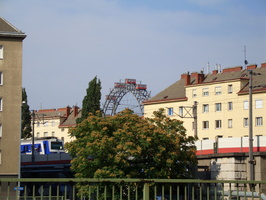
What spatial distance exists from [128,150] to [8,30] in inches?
853

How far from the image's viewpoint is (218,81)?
A: 94688 mm

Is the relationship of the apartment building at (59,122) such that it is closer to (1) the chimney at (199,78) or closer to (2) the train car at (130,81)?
(2) the train car at (130,81)

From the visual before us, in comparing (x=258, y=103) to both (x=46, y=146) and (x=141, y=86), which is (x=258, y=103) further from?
(x=141, y=86)

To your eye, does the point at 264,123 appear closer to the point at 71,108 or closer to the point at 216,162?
→ the point at 216,162

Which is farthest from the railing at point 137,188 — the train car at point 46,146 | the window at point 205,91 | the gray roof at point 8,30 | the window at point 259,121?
the window at point 205,91

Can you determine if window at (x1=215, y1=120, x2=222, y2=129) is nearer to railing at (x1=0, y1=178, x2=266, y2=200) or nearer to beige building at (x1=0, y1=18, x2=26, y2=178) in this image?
beige building at (x1=0, y1=18, x2=26, y2=178)

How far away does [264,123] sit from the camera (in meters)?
85.2

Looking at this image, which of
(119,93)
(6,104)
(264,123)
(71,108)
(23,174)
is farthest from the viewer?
(71,108)

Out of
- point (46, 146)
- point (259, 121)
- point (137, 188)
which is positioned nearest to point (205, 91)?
point (259, 121)

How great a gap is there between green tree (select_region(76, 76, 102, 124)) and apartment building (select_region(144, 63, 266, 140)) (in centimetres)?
1175

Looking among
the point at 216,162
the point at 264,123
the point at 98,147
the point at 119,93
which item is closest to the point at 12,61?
the point at 98,147

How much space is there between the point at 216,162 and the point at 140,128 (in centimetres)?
803

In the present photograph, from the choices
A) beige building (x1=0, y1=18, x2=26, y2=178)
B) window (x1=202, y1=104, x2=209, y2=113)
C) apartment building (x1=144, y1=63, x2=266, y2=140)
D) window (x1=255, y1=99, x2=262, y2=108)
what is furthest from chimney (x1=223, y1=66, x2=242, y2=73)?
beige building (x1=0, y1=18, x2=26, y2=178)

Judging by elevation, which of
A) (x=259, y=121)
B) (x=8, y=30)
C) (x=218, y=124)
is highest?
(x=8, y=30)
